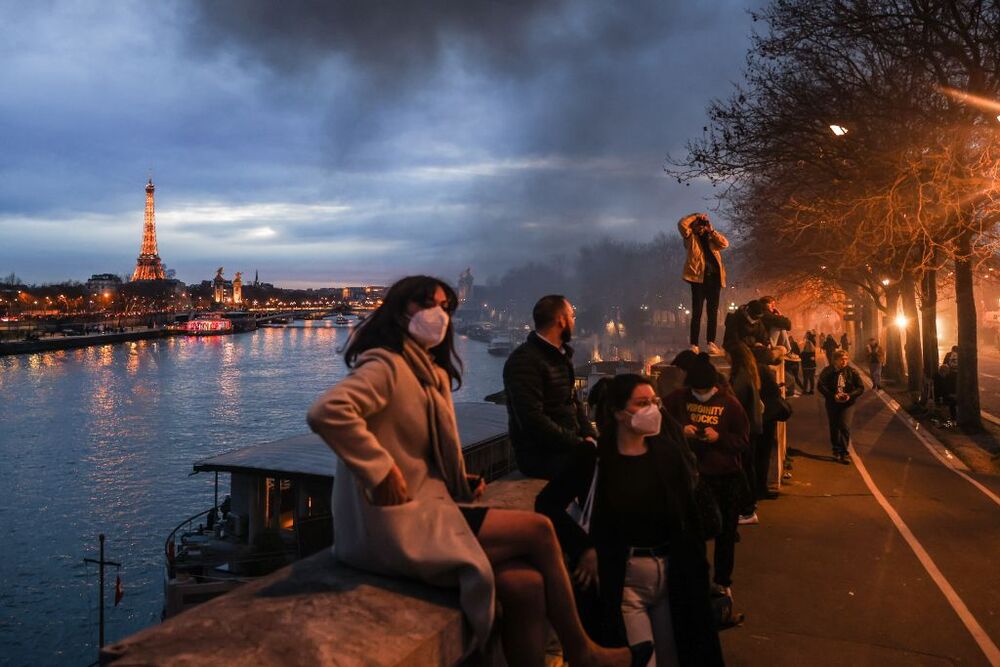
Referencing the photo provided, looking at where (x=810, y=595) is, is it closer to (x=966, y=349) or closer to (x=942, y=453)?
(x=942, y=453)

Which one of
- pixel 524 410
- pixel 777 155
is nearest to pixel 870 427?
pixel 777 155

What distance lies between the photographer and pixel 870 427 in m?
16.4

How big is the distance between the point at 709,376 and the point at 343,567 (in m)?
3.74

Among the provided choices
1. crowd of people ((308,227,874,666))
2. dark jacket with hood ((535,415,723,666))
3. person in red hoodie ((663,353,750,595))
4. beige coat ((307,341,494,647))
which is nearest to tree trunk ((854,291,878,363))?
person in red hoodie ((663,353,750,595))

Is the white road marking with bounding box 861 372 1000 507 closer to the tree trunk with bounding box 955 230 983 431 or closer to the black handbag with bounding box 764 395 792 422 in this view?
the tree trunk with bounding box 955 230 983 431

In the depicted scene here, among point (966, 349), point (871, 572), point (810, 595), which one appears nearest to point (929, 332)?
point (966, 349)

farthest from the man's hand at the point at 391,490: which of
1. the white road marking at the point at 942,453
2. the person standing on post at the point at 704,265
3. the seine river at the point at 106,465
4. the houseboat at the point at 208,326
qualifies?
the houseboat at the point at 208,326

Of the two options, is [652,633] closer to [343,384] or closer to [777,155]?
[343,384]

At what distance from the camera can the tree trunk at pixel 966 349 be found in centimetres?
1583

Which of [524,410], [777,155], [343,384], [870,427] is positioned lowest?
[870,427]

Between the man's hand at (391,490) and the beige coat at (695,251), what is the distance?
848 cm

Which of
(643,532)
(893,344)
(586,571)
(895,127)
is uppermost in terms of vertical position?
(895,127)

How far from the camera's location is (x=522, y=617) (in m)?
2.84

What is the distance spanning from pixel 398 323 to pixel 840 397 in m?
10.7
